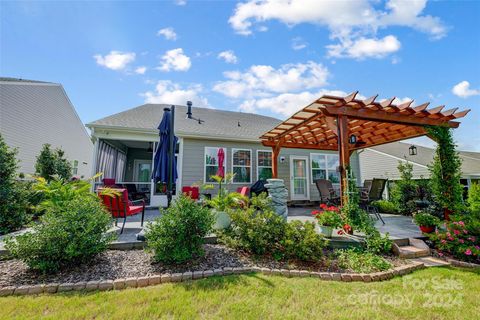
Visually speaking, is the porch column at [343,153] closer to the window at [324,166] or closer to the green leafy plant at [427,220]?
the green leafy plant at [427,220]

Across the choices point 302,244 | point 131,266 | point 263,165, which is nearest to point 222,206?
point 302,244

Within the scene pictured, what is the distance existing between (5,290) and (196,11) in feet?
23.5

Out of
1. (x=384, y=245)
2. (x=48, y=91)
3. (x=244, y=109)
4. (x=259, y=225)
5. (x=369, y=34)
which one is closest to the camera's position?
(x=259, y=225)

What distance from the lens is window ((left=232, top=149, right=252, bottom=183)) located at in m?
9.56

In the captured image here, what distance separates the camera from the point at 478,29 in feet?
20.2

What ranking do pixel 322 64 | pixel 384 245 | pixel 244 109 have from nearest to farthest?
pixel 384 245, pixel 322 64, pixel 244 109

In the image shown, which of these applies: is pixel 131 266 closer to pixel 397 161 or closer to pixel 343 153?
pixel 343 153

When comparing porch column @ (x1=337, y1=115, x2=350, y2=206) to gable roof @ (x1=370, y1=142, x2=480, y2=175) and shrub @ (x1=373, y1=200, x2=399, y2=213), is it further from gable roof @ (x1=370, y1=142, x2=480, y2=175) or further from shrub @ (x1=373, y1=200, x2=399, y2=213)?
gable roof @ (x1=370, y1=142, x2=480, y2=175)

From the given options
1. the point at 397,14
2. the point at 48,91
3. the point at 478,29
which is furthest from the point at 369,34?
the point at 48,91

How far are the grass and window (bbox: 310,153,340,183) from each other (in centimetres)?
815

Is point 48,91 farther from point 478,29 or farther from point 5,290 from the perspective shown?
point 478,29

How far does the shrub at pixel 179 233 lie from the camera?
10.0 ft

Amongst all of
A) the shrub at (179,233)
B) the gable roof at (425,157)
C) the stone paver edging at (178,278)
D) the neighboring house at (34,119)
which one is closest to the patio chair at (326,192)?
the stone paver edging at (178,278)

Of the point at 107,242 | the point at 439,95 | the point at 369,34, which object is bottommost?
the point at 107,242
